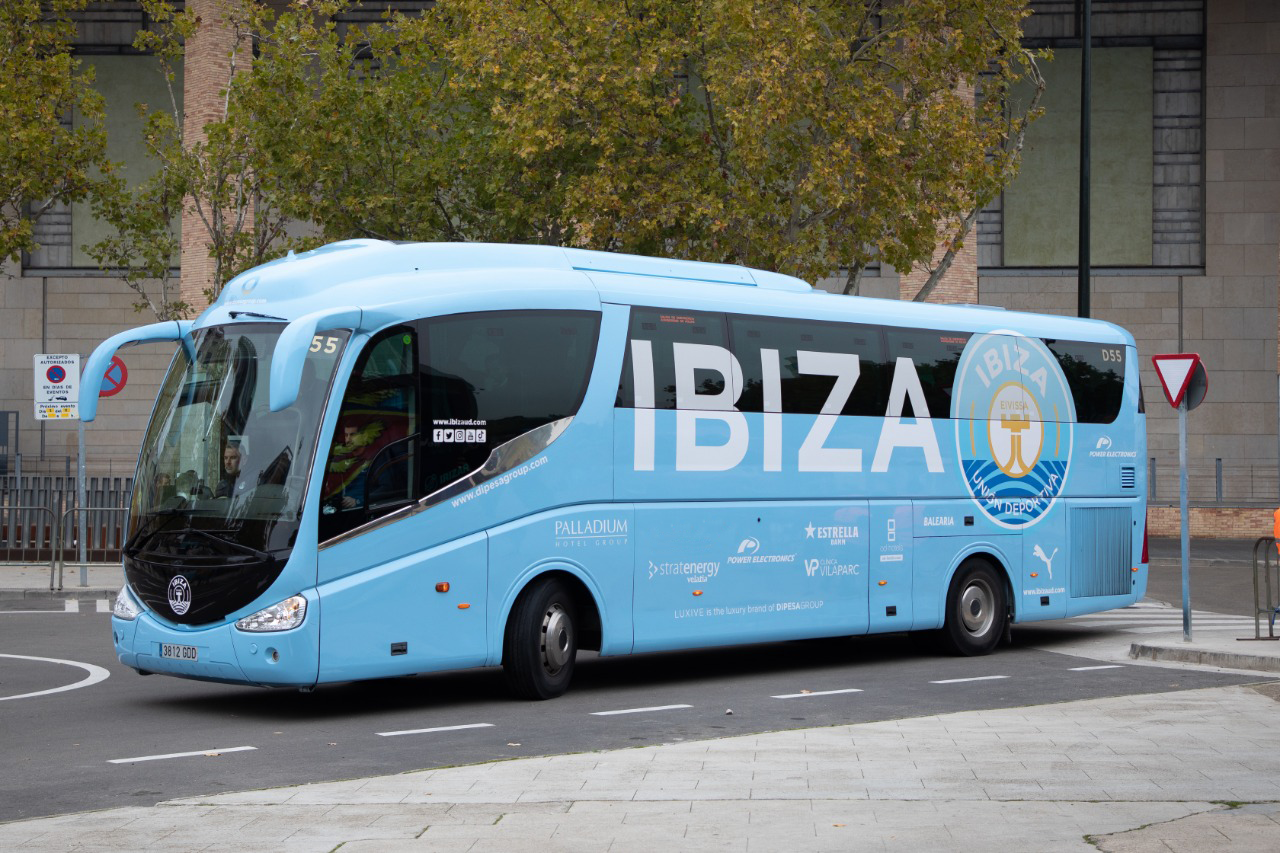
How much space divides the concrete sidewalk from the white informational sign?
15.2 meters

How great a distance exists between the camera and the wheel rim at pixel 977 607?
16281 mm

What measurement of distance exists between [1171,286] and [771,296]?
91.1 feet

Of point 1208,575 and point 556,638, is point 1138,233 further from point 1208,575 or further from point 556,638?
point 556,638

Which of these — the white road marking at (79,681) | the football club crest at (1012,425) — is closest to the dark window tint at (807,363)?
the football club crest at (1012,425)

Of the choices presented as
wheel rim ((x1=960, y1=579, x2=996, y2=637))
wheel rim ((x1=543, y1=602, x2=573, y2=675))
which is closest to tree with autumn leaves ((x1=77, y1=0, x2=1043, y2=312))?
wheel rim ((x1=960, y1=579, x2=996, y2=637))

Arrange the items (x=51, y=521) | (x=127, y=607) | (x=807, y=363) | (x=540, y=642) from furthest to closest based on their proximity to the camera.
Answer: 1. (x=51, y=521)
2. (x=807, y=363)
3. (x=540, y=642)
4. (x=127, y=607)

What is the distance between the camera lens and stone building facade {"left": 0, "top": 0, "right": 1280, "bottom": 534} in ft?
129

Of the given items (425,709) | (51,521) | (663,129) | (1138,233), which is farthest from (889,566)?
(1138,233)

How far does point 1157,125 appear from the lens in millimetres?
39969

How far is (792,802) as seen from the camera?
328 inches

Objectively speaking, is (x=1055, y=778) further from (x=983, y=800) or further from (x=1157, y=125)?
(x=1157, y=125)

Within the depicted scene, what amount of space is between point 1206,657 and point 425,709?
23.7 ft

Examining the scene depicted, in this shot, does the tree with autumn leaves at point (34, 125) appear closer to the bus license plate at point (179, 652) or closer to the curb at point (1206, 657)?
the bus license plate at point (179, 652)

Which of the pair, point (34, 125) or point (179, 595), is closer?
point (179, 595)
